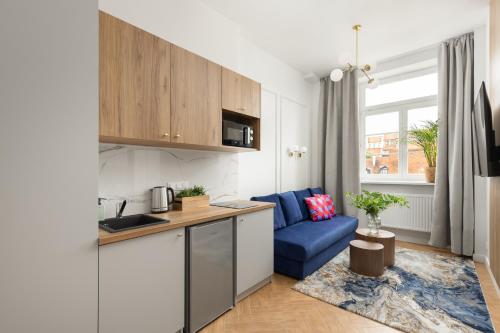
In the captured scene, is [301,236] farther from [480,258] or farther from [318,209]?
[480,258]

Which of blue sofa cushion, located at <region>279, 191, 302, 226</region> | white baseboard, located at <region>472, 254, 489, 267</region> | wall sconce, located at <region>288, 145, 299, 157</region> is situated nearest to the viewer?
white baseboard, located at <region>472, 254, 489, 267</region>

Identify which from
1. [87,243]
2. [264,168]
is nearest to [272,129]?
[264,168]

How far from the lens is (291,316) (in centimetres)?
199

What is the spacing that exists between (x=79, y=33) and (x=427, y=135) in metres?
4.24

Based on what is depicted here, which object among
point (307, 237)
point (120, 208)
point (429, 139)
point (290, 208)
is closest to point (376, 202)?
point (307, 237)

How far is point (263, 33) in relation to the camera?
123 inches

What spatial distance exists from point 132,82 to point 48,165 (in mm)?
784

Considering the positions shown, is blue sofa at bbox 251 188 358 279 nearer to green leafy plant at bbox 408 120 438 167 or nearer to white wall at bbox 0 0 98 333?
green leafy plant at bbox 408 120 438 167

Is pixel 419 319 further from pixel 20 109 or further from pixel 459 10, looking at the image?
pixel 459 10

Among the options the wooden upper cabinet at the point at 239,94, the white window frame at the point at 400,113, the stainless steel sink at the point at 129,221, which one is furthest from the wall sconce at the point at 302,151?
the stainless steel sink at the point at 129,221

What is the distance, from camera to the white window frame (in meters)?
3.85

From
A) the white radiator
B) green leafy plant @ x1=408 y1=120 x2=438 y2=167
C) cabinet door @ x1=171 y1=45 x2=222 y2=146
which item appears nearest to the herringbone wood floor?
the white radiator

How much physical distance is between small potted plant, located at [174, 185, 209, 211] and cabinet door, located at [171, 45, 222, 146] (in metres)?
0.51

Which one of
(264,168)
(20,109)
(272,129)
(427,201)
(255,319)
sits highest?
(272,129)
